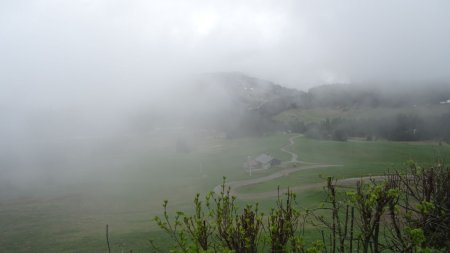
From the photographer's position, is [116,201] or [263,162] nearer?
[116,201]

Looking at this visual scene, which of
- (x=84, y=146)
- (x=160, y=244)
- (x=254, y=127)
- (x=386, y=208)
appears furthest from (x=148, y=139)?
(x=386, y=208)

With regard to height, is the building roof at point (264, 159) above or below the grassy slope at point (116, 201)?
above

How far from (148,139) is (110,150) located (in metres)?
25.5

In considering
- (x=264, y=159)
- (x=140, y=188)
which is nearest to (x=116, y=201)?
(x=140, y=188)

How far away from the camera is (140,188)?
63500 mm

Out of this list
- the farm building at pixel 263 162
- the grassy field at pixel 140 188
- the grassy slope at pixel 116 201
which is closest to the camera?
the grassy slope at pixel 116 201

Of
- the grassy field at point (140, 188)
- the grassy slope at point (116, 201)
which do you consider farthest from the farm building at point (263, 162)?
the grassy slope at point (116, 201)

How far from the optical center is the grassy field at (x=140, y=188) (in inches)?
1265

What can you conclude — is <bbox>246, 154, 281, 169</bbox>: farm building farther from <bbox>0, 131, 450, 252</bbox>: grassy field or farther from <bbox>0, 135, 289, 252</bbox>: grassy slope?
<bbox>0, 135, 289, 252</bbox>: grassy slope

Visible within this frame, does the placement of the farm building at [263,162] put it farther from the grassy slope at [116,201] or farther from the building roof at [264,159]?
the grassy slope at [116,201]

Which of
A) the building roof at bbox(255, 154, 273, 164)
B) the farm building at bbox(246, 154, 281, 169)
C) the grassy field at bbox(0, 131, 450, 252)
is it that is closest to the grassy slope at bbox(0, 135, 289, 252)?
the grassy field at bbox(0, 131, 450, 252)

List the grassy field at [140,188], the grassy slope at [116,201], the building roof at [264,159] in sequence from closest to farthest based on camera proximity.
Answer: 1. the grassy slope at [116,201]
2. the grassy field at [140,188]
3. the building roof at [264,159]

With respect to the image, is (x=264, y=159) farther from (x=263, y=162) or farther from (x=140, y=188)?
(x=140, y=188)

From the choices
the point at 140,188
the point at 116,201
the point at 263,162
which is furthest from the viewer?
the point at 263,162
